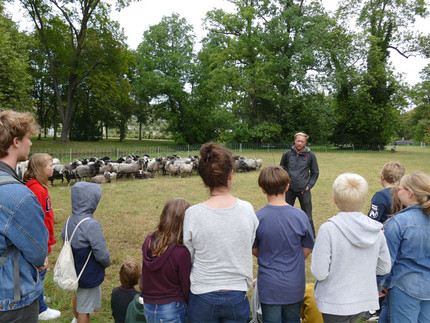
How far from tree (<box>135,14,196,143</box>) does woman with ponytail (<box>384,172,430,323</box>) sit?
34953 mm

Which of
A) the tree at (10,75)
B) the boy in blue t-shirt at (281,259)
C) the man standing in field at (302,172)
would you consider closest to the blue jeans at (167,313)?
the boy in blue t-shirt at (281,259)

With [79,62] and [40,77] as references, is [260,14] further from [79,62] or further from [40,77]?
[40,77]

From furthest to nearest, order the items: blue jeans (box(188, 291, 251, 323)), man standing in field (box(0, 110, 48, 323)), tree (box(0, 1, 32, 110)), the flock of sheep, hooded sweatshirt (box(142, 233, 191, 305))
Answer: tree (box(0, 1, 32, 110)), the flock of sheep, hooded sweatshirt (box(142, 233, 191, 305)), blue jeans (box(188, 291, 251, 323)), man standing in field (box(0, 110, 48, 323))

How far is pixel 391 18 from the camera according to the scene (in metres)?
36.6

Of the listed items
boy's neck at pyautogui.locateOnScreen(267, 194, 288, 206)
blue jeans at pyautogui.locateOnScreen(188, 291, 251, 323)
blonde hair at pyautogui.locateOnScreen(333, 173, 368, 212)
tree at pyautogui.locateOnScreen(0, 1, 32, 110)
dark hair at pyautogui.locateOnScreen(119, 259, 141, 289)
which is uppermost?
tree at pyautogui.locateOnScreen(0, 1, 32, 110)

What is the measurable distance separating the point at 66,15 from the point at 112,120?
60.8 feet

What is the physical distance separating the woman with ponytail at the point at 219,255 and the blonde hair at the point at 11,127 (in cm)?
124

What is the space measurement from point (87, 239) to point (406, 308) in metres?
2.87

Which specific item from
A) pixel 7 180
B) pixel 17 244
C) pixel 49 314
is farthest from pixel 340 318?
pixel 49 314

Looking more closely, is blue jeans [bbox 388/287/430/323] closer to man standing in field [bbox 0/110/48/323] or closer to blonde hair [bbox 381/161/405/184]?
blonde hair [bbox 381/161/405/184]

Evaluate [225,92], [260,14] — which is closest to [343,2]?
[260,14]

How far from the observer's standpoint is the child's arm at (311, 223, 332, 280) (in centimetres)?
226

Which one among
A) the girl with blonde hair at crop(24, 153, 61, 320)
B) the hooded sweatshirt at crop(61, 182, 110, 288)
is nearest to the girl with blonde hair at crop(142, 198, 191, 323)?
the hooded sweatshirt at crop(61, 182, 110, 288)

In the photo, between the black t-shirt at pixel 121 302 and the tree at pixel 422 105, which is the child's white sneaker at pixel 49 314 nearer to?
the black t-shirt at pixel 121 302
